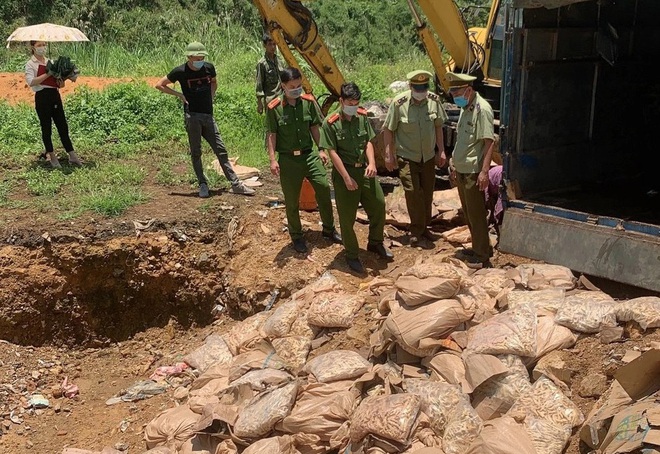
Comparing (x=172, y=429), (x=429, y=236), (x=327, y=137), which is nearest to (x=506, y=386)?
(x=172, y=429)

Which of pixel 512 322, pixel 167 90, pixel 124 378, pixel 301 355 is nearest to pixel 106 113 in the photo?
pixel 167 90

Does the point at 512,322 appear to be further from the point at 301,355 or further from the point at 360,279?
the point at 360,279

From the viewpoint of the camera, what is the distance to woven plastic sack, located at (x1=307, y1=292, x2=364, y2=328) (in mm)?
5543

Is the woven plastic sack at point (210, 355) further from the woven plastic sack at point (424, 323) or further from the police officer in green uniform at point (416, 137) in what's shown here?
the police officer in green uniform at point (416, 137)

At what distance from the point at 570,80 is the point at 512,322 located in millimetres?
3144

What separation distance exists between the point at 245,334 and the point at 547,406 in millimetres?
2692

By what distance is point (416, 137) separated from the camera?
257 inches

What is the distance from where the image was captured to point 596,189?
23.7ft

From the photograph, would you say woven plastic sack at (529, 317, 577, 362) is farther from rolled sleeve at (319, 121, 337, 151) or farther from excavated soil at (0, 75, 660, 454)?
rolled sleeve at (319, 121, 337, 151)

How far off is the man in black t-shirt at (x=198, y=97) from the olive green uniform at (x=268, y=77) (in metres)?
0.57

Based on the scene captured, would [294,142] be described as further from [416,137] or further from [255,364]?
[255,364]

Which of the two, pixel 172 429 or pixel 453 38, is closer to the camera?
pixel 172 429

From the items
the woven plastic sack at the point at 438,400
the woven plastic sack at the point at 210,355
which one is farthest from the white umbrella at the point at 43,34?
the woven plastic sack at the point at 438,400

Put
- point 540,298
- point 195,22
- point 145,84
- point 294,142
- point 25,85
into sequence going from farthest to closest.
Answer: point 195,22 → point 25,85 → point 145,84 → point 294,142 → point 540,298
